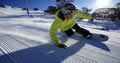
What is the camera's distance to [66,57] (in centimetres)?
85

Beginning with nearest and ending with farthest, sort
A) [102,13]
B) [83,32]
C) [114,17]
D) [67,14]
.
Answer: [67,14] < [83,32] < [114,17] < [102,13]

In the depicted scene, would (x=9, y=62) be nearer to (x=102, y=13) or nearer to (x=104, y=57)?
(x=104, y=57)

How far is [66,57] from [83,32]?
3.28 ft

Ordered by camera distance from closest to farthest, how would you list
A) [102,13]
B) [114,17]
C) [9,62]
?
[9,62] → [114,17] → [102,13]

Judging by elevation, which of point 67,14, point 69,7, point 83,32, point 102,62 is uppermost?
point 69,7

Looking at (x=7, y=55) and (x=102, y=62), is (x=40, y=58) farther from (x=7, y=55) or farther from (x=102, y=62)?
(x=102, y=62)

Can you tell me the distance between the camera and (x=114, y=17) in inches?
274

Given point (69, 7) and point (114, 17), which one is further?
point (114, 17)

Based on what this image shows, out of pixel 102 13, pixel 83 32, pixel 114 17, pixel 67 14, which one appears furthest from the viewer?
pixel 102 13

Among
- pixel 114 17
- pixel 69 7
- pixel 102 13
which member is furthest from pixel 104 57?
pixel 102 13

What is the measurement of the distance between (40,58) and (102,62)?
72 centimetres

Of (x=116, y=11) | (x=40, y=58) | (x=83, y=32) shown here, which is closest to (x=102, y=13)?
(x=116, y=11)

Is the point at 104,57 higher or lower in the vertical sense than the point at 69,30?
lower

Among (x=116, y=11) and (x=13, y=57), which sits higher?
(x=116, y=11)
